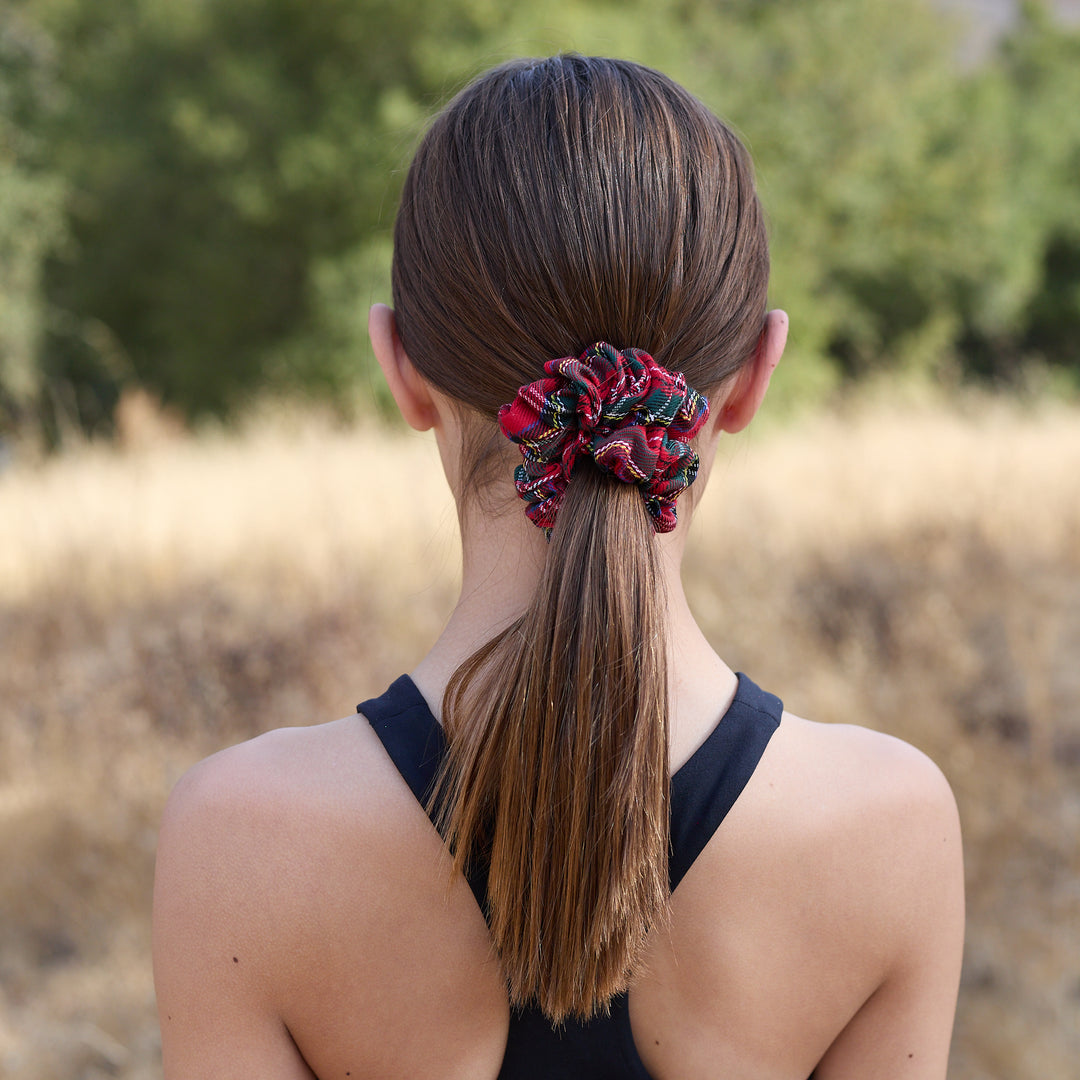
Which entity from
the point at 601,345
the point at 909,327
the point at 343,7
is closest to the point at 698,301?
the point at 601,345

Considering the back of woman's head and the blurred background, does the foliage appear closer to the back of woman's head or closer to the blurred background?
the blurred background

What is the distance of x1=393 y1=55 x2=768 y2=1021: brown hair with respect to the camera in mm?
907

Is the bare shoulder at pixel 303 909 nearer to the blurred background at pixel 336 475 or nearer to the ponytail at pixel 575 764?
the ponytail at pixel 575 764

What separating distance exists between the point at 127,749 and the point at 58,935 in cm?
80

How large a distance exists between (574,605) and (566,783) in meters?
0.17

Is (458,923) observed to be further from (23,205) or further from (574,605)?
(23,205)

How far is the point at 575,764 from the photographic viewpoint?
3.01 ft

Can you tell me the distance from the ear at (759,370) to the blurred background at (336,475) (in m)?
0.52

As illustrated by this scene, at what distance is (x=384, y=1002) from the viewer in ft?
3.09

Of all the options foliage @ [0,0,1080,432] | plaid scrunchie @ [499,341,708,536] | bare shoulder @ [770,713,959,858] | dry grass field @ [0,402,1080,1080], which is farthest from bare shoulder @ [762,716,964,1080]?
foliage @ [0,0,1080,432]

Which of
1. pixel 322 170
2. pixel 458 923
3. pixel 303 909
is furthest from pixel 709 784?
pixel 322 170

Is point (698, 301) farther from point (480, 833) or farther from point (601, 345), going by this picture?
point (480, 833)

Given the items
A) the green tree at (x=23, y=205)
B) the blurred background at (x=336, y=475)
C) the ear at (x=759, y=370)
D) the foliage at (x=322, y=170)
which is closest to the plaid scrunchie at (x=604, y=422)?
the ear at (x=759, y=370)

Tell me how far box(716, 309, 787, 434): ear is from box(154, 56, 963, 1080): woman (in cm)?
8
